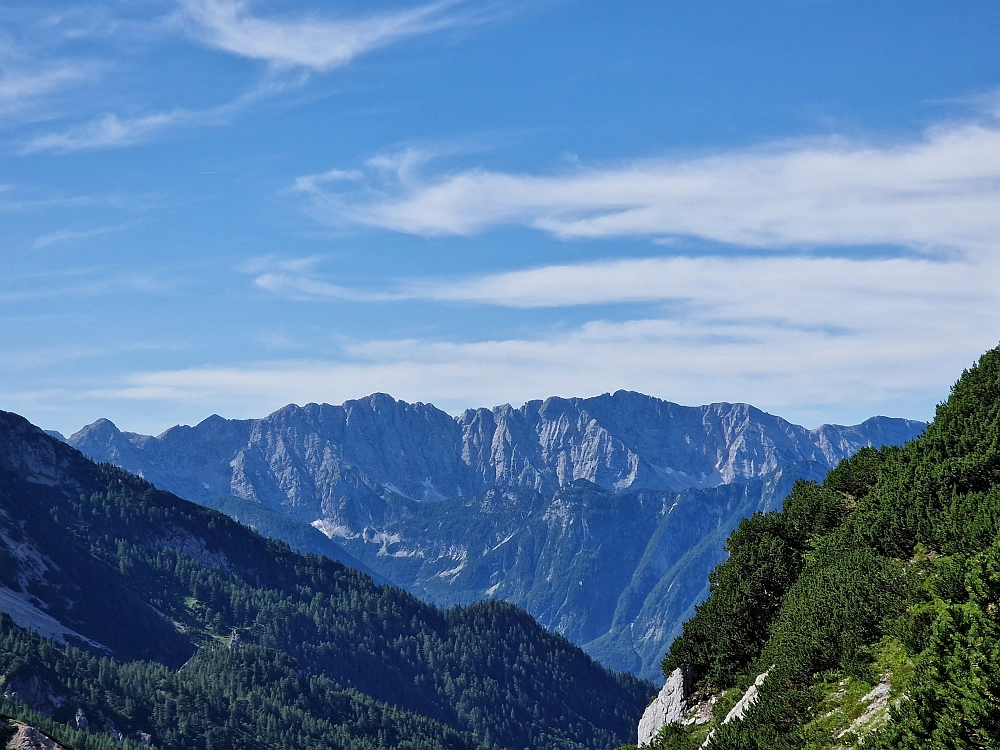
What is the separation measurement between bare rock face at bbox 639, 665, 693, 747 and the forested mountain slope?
1.95 feet

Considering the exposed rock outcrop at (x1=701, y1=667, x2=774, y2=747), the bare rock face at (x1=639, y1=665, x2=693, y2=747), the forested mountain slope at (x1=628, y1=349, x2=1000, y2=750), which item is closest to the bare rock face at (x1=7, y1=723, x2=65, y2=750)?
the bare rock face at (x1=639, y1=665, x2=693, y2=747)

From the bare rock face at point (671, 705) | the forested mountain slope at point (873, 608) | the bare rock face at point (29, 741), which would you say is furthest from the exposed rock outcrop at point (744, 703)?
the bare rock face at point (29, 741)

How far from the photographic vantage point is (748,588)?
57188 mm

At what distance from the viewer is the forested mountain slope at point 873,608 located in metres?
33.5

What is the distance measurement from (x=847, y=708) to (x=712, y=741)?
232 inches

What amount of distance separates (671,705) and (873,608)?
53.1 feet

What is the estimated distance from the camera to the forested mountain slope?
33531 mm

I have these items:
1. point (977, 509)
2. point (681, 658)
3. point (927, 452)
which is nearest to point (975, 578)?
point (977, 509)

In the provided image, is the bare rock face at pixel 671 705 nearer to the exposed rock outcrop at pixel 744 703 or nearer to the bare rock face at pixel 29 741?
the exposed rock outcrop at pixel 744 703

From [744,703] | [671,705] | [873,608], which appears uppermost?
[873,608]

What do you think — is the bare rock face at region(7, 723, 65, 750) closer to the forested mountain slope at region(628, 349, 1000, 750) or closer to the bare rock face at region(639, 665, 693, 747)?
the bare rock face at region(639, 665, 693, 747)

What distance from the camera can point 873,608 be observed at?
4347cm

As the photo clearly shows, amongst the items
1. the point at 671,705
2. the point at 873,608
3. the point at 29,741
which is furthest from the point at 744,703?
the point at 29,741

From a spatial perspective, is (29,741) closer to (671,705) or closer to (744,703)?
(671,705)
